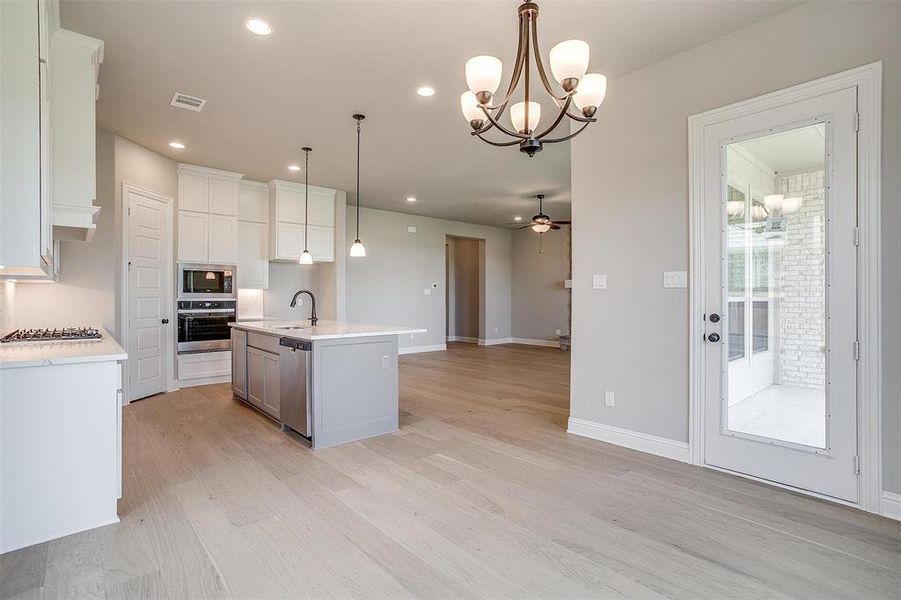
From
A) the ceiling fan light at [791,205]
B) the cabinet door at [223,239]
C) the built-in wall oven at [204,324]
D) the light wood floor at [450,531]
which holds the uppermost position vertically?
the cabinet door at [223,239]

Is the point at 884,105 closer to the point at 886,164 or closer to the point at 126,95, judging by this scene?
the point at 886,164

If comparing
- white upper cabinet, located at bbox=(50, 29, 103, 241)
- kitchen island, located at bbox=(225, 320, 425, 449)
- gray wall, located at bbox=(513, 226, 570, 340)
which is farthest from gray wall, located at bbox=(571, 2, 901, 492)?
gray wall, located at bbox=(513, 226, 570, 340)

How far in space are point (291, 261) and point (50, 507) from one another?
493 cm

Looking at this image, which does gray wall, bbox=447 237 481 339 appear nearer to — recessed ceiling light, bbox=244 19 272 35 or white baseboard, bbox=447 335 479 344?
white baseboard, bbox=447 335 479 344

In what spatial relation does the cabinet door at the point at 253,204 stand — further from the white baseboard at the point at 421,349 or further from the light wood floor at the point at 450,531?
the light wood floor at the point at 450,531

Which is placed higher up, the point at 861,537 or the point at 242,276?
the point at 242,276

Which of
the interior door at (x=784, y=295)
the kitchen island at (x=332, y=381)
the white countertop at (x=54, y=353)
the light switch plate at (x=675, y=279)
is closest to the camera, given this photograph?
the white countertop at (x=54, y=353)

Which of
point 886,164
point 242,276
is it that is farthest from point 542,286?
point 886,164

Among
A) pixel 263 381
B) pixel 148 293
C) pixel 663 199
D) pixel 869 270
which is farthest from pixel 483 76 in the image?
pixel 148 293

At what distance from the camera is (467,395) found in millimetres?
5289

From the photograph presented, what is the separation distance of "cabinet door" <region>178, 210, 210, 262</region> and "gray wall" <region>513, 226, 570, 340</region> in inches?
269

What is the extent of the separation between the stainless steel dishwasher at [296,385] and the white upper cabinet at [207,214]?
105 inches

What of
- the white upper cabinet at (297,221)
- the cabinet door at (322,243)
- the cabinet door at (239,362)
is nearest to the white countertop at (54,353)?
the cabinet door at (239,362)

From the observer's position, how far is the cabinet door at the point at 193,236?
5562 mm
